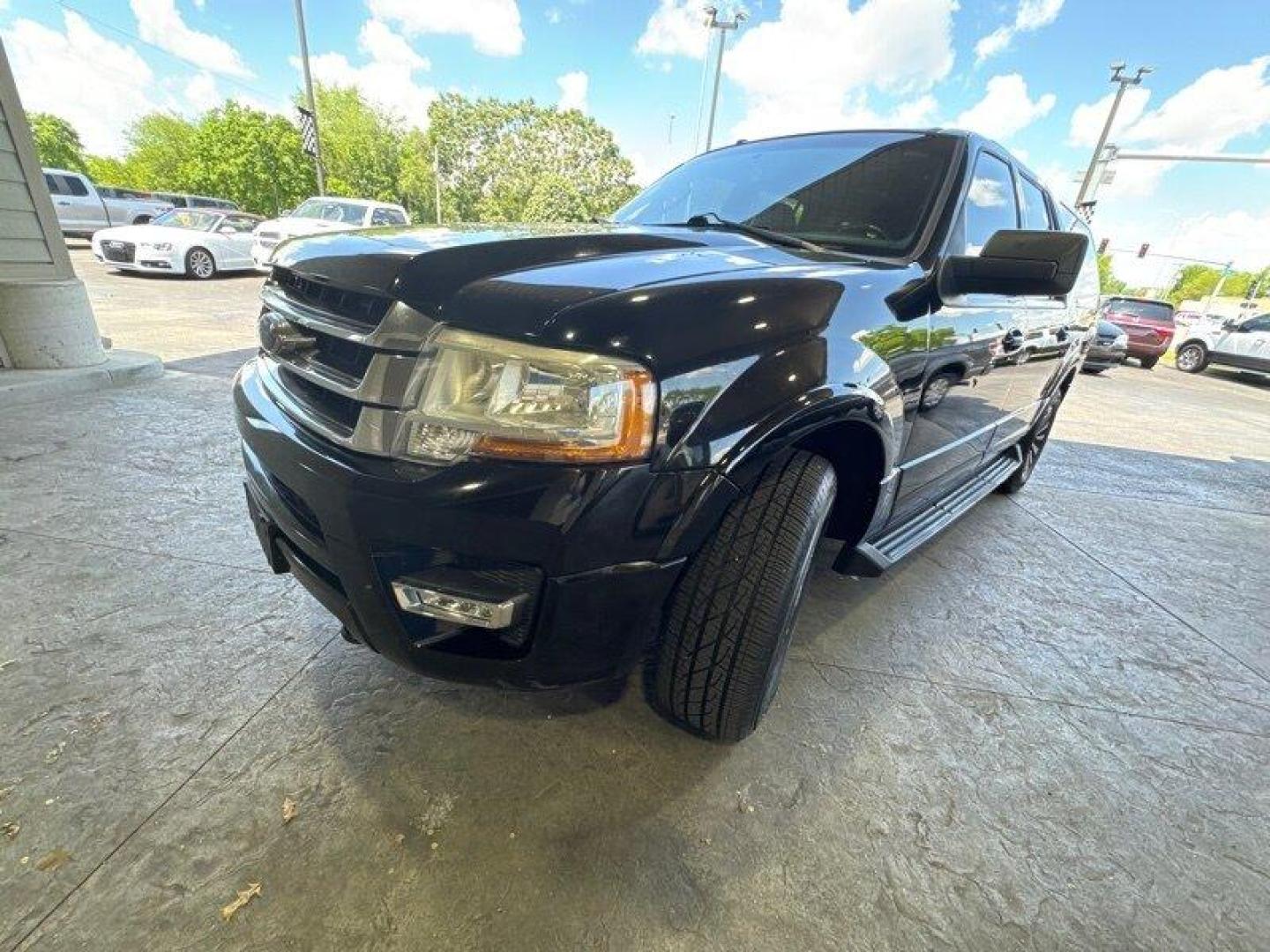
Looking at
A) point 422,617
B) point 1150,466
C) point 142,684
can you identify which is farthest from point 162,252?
point 1150,466

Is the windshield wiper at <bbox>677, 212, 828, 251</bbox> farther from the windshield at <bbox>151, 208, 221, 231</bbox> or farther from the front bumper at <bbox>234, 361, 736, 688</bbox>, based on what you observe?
the windshield at <bbox>151, 208, 221, 231</bbox>

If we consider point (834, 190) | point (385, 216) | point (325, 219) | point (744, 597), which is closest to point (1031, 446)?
point (834, 190)

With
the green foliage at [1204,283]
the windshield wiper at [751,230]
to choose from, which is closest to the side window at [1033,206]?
the windshield wiper at [751,230]

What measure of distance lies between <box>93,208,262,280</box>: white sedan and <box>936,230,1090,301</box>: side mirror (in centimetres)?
1252

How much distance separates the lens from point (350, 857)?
1200 mm

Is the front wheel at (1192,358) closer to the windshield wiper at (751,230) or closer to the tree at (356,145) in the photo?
the windshield wiper at (751,230)

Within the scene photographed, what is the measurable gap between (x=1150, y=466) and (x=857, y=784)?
5.01 m

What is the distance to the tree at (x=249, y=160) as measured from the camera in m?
30.2

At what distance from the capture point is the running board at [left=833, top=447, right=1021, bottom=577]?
172cm

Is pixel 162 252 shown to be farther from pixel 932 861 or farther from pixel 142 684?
pixel 932 861

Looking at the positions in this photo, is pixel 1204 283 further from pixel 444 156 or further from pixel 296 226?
pixel 296 226

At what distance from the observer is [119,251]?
982 centimetres

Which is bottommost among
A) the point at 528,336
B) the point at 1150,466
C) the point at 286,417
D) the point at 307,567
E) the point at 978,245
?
the point at 1150,466

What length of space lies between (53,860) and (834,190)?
270cm
